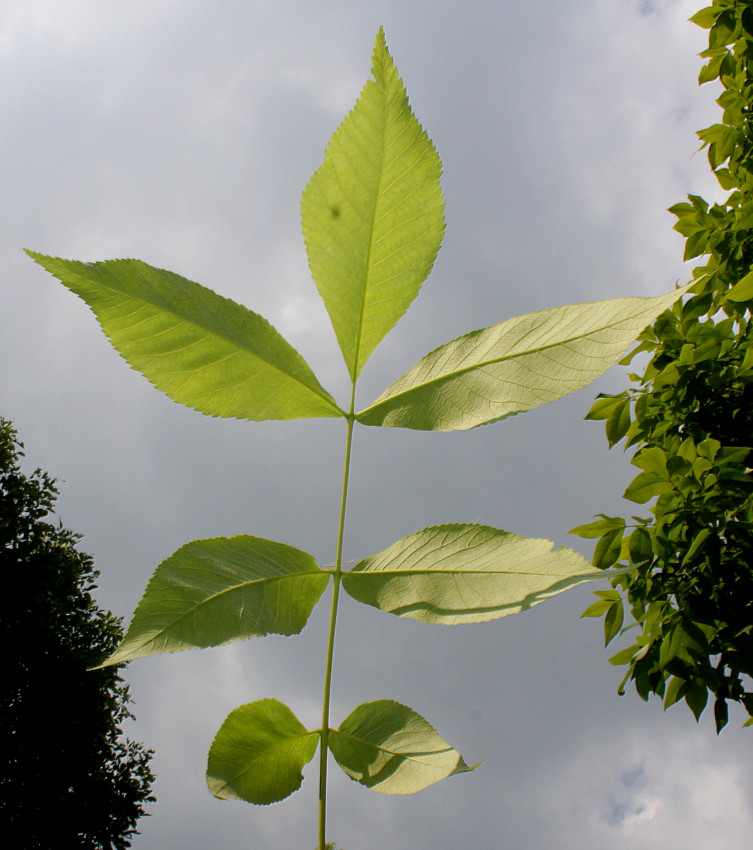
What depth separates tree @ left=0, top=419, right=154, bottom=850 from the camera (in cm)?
1088

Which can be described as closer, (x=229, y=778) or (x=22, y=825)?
(x=229, y=778)

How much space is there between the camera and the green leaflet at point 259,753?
506 millimetres

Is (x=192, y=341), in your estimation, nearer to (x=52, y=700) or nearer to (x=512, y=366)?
(x=512, y=366)

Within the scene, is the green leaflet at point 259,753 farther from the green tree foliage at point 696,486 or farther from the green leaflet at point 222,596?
the green tree foliage at point 696,486

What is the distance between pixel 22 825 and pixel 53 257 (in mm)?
13223

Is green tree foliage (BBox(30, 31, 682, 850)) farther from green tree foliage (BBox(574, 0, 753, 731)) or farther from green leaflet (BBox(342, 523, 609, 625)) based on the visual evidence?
green tree foliage (BBox(574, 0, 753, 731))

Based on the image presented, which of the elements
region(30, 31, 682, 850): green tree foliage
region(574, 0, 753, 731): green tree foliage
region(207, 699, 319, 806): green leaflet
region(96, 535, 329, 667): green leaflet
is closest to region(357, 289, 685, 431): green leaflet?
region(30, 31, 682, 850): green tree foliage

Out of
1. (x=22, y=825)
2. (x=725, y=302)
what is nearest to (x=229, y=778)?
(x=725, y=302)

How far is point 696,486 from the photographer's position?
1730mm

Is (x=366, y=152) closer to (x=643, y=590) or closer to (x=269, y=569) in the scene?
(x=269, y=569)

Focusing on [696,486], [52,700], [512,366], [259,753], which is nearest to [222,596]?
[259,753]

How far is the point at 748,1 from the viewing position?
85.4 inches

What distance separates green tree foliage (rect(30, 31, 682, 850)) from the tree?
38.0 ft

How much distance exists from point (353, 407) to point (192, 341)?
0.51 ft
